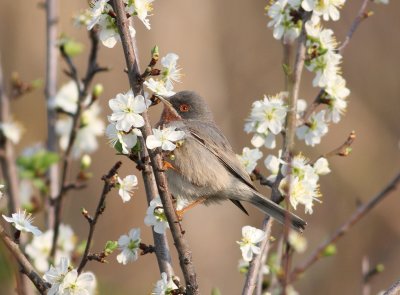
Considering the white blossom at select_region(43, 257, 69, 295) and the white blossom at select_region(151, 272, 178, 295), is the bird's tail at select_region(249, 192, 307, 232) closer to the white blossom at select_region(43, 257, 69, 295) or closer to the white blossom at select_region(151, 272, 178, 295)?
the white blossom at select_region(151, 272, 178, 295)

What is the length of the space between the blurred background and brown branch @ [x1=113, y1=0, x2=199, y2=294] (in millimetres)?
5116

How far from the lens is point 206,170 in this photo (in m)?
4.20

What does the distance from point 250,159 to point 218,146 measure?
2.00 feet

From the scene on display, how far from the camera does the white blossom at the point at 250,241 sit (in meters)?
3.20

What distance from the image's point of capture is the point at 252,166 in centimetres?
377

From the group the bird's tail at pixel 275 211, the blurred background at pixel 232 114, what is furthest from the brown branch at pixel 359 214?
the blurred background at pixel 232 114

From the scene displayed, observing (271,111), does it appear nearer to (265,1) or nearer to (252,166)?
(252,166)

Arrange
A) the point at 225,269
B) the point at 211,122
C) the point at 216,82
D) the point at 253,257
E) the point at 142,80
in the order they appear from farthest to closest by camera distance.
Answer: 1. the point at 216,82
2. the point at 225,269
3. the point at 211,122
4. the point at 253,257
5. the point at 142,80

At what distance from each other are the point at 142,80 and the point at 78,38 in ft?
21.1

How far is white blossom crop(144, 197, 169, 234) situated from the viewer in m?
3.21

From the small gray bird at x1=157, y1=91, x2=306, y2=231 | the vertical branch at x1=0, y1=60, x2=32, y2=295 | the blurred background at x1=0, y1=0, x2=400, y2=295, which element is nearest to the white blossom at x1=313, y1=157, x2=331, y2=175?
the small gray bird at x1=157, y1=91, x2=306, y2=231

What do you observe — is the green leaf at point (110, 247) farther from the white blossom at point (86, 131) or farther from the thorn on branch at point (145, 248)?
the white blossom at point (86, 131)

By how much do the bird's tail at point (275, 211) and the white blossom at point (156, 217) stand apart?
2.21 feet

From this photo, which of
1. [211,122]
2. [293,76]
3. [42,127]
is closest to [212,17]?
[42,127]
